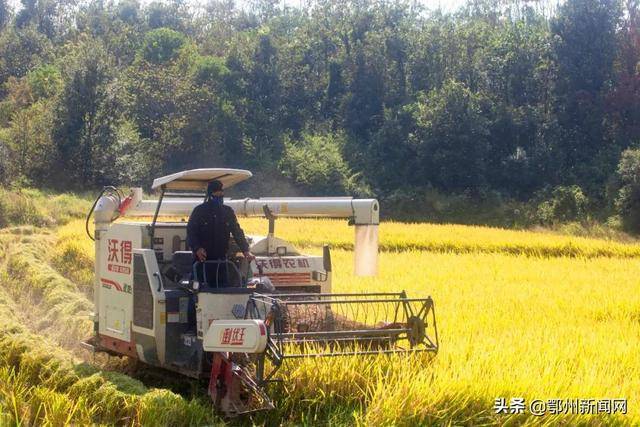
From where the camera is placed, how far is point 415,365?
26.6 ft

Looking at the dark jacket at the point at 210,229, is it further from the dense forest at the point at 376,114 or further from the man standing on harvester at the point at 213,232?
the dense forest at the point at 376,114

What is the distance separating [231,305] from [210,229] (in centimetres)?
100

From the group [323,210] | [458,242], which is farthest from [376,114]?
[323,210]

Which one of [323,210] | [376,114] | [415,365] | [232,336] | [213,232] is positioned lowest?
[415,365]

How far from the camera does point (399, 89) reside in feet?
187

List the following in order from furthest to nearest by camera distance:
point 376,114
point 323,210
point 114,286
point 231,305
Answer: point 376,114 < point 323,210 < point 114,286 < point 231,305

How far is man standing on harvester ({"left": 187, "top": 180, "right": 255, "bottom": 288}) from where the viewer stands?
9297 millimetres

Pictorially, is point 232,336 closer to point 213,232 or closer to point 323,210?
point 213,232

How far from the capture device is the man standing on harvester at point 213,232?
9297 mm

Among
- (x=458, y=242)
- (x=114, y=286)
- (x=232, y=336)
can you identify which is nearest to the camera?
(x=232, y=336)

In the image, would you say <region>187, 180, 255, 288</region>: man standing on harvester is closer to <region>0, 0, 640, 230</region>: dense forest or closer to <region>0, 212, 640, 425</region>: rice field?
<region>0, 212, 640, 425</region>: rice field

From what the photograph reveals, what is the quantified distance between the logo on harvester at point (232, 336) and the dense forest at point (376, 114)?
35447 millimetres

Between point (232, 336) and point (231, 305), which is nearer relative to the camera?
point (232, 336)

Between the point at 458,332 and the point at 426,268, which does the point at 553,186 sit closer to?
the point at 426,268
